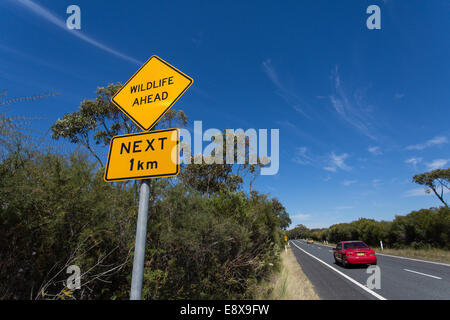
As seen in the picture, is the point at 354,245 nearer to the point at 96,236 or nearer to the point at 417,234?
the point at 96,236

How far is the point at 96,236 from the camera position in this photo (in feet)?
10.0

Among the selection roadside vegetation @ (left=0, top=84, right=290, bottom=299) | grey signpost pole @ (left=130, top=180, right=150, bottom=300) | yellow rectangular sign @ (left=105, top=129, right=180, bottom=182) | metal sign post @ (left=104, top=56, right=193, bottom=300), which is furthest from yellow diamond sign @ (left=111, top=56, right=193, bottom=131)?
roadside vegetation @ (left=0, top=84, right=290, bottom=299)

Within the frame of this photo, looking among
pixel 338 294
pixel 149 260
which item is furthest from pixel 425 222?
pixel 149 260

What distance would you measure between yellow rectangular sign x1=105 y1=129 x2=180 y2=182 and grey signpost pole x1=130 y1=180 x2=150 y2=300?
154 millimetres

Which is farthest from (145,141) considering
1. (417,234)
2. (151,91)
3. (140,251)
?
(417,234)

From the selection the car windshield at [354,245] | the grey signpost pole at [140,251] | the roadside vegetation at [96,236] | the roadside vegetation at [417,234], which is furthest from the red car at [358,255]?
the grey signpost pole at [140,251]

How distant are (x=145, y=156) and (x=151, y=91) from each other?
0.82 metres

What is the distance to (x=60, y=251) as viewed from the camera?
2654mm

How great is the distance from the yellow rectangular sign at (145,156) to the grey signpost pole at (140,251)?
0.50 feet

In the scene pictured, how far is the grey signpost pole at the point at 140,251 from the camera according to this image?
5.32ft

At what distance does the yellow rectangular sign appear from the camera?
6.38 feet

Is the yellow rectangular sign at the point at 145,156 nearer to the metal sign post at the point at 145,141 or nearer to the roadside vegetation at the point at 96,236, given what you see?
the metal sign post at the point at 145,141

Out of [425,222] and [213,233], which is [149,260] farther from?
[425,222]
